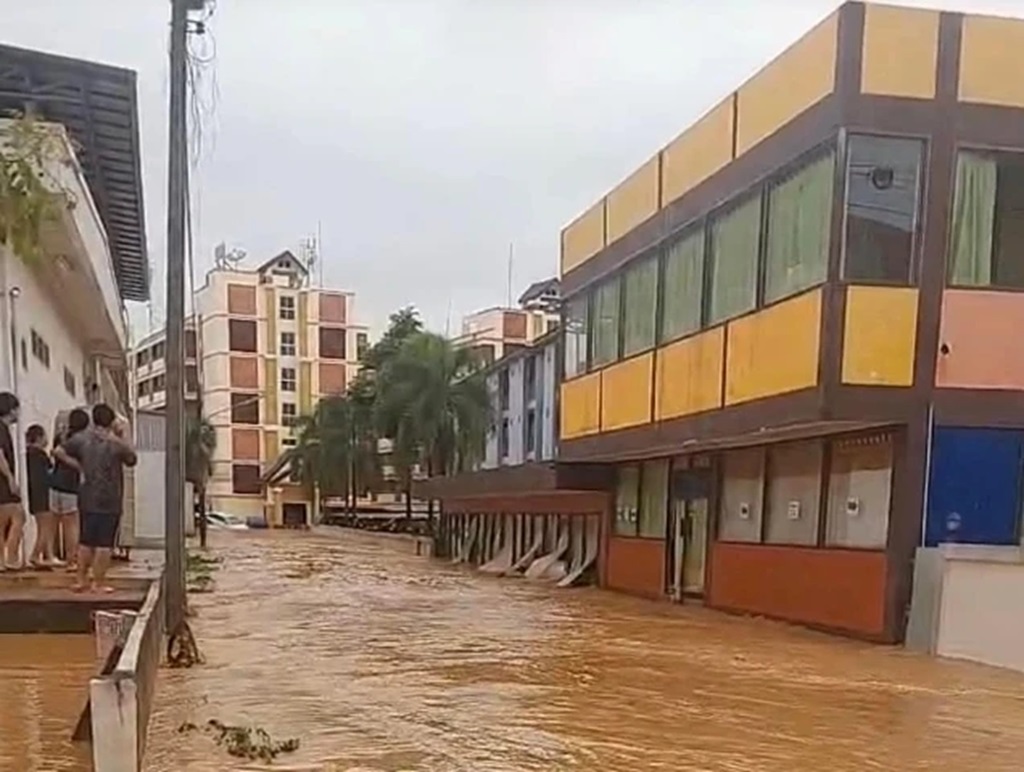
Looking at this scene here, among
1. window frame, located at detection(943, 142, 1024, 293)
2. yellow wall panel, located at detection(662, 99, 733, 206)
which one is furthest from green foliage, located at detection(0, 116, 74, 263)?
yellow wall panel, located at detection(662, 99, 733, 206)

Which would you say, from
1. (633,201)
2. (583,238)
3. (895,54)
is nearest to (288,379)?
(583,238)

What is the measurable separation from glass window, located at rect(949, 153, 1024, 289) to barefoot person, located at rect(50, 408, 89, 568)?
28.9 feet

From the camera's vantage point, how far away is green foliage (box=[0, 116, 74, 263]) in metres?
4.56

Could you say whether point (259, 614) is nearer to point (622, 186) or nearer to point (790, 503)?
point (790, 503)

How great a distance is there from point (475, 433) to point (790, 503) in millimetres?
24538

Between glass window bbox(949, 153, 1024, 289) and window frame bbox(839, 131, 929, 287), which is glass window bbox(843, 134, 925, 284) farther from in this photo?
glass window bbox(949, 153, 1024, 289)

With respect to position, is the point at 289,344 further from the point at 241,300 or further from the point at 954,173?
the point at 954,173

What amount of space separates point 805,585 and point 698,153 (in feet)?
19.6

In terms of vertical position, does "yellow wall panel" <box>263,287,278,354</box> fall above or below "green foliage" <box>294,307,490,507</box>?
→ above

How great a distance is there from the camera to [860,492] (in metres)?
12.8

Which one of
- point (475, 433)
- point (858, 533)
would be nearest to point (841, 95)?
point (858, 533)

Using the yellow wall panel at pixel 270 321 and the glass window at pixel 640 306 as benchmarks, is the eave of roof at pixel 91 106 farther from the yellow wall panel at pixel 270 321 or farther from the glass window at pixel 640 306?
the yellow wall panel at pixel 270 321

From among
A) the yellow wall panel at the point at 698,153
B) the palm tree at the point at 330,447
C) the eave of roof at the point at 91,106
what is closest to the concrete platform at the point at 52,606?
the eave of roof at the point at 91,106

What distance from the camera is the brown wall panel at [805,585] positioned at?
12336 mm
